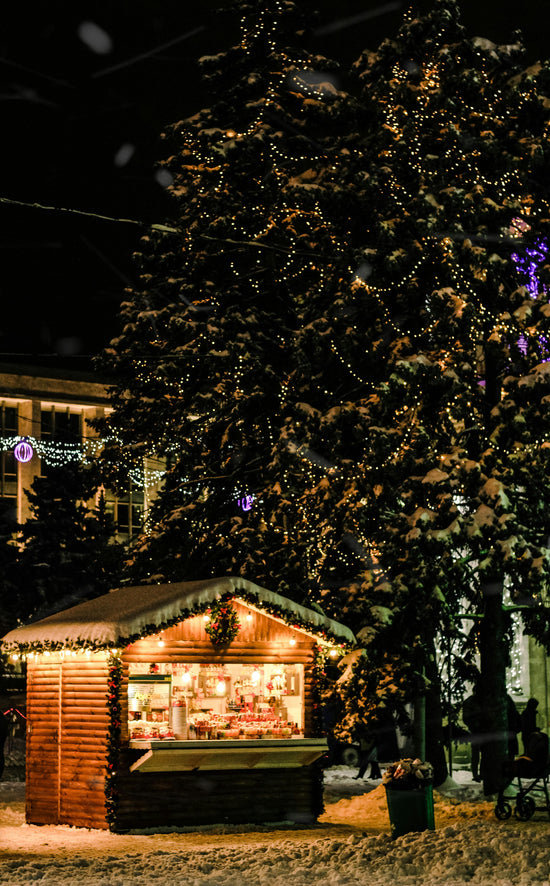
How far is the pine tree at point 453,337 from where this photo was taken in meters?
18.8

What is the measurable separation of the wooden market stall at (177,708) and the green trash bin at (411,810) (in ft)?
11.6

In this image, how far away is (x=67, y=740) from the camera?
19016mm

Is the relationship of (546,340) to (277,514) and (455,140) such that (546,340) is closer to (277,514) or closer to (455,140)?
(455,140)

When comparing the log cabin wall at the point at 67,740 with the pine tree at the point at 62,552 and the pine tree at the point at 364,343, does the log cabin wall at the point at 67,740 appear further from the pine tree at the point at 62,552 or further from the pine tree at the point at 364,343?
the pine tree at the point at 62,552

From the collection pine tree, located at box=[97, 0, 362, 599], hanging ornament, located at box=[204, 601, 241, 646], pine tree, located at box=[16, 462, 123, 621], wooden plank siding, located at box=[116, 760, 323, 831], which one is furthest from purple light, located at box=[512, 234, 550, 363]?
pine tree, located at box=[16, 462, 123, 621]

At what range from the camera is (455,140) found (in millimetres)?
20359

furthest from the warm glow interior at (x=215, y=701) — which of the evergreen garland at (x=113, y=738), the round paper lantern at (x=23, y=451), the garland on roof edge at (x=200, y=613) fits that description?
Result: the round paper lantern at (x=23, y=451)

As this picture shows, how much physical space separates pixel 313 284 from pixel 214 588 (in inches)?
304

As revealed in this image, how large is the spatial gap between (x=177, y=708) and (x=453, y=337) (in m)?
7.23

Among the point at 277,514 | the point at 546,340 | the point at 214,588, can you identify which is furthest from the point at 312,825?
the point at 546,340

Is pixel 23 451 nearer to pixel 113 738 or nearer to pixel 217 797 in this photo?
pixel 217 797

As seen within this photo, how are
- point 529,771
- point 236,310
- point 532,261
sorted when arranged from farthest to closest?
point 236,310, point 532,261, point 529,771

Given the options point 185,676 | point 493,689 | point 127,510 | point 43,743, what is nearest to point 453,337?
point 493,689

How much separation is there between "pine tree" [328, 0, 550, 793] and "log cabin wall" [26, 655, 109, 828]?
4.95 metres
